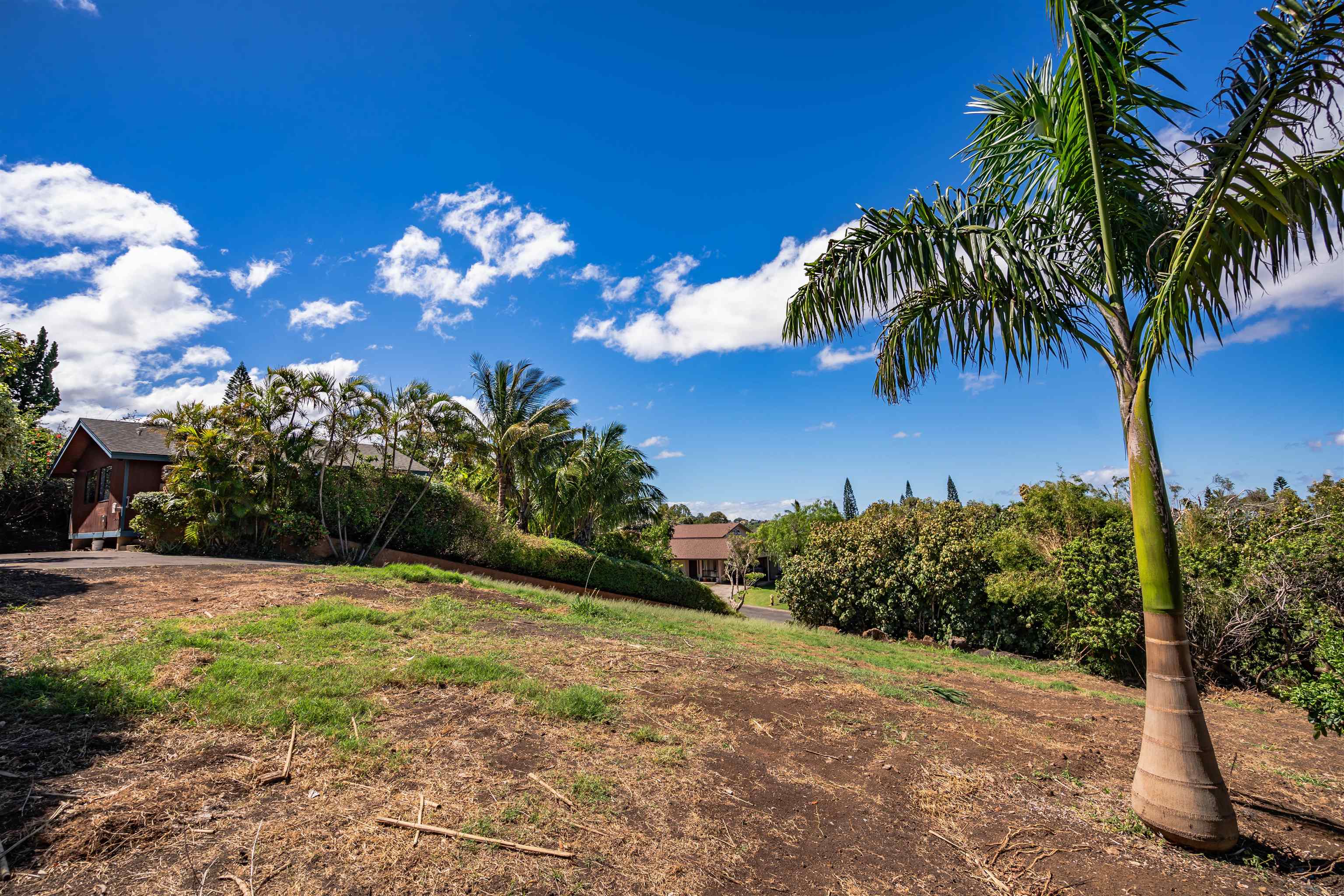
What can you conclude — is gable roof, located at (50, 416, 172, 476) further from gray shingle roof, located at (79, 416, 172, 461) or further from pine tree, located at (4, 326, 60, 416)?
pine tree, located at (4, 326, 60, 416)

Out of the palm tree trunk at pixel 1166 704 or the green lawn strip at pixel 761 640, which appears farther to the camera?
the green lawn strip at pixel 761 640

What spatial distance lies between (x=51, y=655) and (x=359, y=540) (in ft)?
36.4

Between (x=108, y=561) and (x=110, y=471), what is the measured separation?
9.53m

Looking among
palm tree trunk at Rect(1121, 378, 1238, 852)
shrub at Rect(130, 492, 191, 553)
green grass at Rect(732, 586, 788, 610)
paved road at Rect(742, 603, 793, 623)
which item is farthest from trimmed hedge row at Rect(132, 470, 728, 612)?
palm tree trunk at Rect(1121, 378, 1238, 852)

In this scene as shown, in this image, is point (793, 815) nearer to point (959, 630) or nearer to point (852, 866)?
point (852, 866)

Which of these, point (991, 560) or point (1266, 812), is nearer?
point (1266, 812)

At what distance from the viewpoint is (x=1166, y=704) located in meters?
3.66

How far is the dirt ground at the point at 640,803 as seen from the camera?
2.99 meters

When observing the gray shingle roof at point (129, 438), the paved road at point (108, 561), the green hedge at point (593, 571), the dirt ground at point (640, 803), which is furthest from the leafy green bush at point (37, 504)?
the dirt ground at point (640, 803)

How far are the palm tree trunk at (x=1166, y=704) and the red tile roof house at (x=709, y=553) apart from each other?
4481 centimetres

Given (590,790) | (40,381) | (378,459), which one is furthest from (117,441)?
(40,381)

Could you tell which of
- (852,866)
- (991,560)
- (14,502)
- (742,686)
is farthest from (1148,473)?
(14,502)

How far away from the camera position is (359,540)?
16094 millimetres

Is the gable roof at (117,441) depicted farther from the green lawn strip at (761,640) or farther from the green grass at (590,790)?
the green grass at (590,790)
